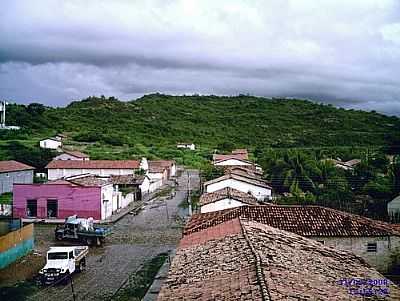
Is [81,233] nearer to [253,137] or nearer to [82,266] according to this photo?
[82,266]

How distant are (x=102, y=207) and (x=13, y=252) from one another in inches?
486

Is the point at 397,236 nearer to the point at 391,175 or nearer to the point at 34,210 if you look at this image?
the point at 391,175

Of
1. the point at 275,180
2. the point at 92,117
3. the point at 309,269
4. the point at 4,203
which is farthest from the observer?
the point at 92,117

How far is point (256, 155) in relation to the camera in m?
69.1

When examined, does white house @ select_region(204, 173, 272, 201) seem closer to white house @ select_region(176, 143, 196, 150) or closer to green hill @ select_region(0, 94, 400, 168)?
green hill @ select_region(0, 94, 400, 168)

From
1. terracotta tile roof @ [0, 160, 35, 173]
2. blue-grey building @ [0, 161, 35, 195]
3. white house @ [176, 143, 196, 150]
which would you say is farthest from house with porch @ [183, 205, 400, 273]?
white house @ [176, 143, 196, 150]

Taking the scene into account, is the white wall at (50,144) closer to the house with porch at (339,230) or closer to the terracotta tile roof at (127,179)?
the terracotta tile roof at (127,179)

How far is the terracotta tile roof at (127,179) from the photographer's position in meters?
45.1

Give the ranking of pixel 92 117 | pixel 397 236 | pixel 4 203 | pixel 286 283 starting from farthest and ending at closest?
pixel 92 117
pixel 4 203
pixel 397 236
pixel 286 283

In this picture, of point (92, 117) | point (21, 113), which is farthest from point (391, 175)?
point (92, 117)

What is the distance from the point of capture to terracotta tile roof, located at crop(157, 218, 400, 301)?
9961 millimetres

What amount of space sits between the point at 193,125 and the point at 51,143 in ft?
152

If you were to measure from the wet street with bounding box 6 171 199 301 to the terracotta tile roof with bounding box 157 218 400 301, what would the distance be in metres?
3.78

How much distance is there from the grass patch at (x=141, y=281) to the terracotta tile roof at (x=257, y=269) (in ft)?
7.61
